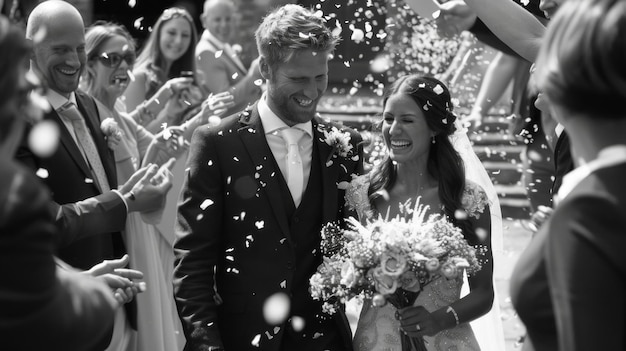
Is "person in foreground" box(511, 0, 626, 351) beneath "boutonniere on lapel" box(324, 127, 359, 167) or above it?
above

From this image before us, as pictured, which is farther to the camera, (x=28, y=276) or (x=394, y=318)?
(x=394, y=318)

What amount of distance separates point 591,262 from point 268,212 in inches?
84.2

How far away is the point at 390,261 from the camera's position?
3.55 metres

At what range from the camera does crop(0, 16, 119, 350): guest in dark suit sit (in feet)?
6.03

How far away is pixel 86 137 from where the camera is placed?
452cm

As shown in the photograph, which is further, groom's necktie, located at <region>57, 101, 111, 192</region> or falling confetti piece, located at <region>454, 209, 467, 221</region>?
groom's necktie, located at <region>57, 101, 111, 192</region>

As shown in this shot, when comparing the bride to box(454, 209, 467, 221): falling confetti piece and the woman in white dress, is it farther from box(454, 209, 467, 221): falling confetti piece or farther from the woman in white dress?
the woman in white dress

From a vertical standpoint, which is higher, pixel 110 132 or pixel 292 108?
pixel 292 108

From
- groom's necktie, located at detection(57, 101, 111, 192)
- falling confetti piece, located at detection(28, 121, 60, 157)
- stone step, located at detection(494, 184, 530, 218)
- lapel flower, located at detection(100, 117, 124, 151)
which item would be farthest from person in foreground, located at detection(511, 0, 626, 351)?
stone step, located at detection(494, 184, 530, 218)

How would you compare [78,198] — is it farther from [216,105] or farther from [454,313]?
[216,105]

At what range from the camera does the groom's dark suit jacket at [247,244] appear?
378 centimetres

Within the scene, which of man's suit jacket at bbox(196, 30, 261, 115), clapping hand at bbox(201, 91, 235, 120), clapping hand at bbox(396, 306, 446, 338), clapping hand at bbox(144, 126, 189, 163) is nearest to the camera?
clapping hand at bbox(396, 306, 446, 338)

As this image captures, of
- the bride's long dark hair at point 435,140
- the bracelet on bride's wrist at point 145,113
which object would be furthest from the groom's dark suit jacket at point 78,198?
the bracelet on bride's wrist at point 145,113

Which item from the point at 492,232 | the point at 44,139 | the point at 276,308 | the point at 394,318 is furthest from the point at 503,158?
the point at 44,139
